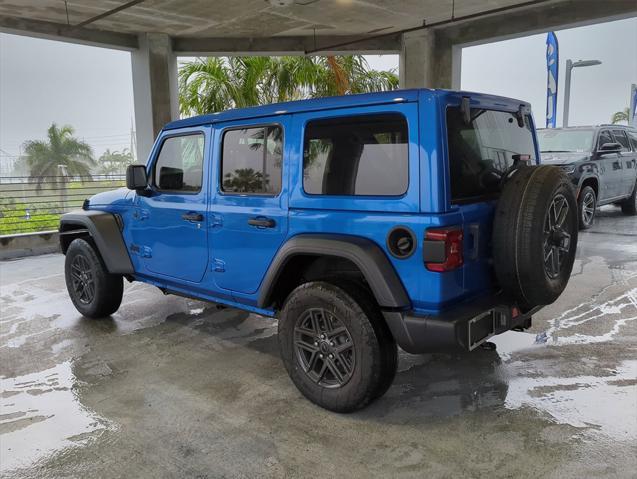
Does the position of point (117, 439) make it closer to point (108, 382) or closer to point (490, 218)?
point (108, 382)

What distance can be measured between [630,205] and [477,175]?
9210mm

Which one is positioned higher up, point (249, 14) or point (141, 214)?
point (249, 14)

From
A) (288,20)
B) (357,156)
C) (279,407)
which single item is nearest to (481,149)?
(357,156)

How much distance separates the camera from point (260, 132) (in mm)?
3287

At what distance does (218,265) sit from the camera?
3.52 m

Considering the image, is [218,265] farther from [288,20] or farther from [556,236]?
[288,20]

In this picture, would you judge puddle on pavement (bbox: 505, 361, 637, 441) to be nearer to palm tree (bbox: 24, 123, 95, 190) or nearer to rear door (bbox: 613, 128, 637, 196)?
rear door (bbox: 613, 128, 637, 196)

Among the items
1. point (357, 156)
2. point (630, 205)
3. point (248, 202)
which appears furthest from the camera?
point (630, 205)

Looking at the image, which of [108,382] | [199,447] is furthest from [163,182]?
[199,447]

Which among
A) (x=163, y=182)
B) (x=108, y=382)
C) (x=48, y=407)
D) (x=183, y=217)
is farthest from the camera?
(x=163, y=182)

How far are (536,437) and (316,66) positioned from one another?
40.3 feet

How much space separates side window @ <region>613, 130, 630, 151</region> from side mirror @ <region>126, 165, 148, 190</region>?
27.9 feet

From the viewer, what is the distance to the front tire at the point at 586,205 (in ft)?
27.2

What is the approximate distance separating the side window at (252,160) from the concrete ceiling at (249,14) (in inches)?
232
